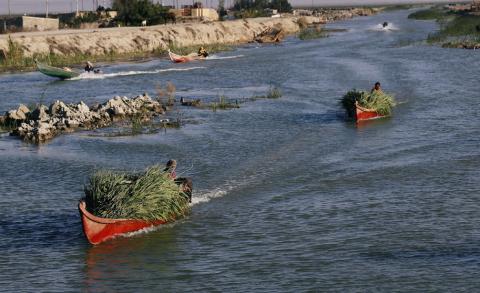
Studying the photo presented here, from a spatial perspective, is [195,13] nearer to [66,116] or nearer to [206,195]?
[66,116]

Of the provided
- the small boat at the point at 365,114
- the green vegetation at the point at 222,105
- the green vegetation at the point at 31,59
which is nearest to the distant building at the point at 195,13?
the green vegetation at the point at 31,59

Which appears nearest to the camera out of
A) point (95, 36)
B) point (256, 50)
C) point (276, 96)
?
point (276, 96)

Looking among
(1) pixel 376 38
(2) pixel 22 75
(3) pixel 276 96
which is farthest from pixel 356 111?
(1) pixel 376 38

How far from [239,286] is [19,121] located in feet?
91.5

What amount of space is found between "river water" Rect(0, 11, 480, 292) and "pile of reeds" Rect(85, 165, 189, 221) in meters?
0.75

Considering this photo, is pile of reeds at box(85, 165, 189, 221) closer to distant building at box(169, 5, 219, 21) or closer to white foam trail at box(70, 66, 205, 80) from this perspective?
white foam trail at box(70, 66, 205, 80)

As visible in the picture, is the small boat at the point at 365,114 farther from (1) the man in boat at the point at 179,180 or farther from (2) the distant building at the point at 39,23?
(2) the distant building at the point at 39,23

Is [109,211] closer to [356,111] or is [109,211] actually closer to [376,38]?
[356,111]

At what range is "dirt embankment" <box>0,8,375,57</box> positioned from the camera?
90188 mm

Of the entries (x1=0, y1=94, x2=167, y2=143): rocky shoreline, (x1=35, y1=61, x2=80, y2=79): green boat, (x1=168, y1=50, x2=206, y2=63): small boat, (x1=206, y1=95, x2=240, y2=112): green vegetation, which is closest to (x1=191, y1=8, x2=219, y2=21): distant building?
(x1=168, y1=50, x2=206, y2=63): small boat

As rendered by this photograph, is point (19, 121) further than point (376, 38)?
No

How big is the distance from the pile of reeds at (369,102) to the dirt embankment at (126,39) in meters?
50.5

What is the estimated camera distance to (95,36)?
101562 mm

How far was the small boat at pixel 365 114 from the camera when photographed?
144ft
